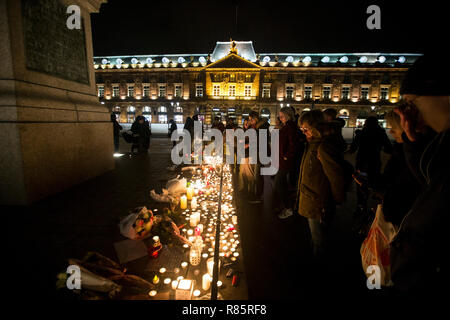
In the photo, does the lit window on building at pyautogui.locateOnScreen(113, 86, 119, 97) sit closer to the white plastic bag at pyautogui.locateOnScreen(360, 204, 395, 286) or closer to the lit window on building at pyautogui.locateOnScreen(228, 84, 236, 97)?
the lit window on building at pyautogui.locateOnScreen(228, 84, 236, 97)

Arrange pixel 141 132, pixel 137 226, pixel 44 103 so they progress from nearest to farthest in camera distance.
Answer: pixel 137 226
pixel 44 103
pixel 141 132

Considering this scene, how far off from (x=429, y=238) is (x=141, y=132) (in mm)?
9784

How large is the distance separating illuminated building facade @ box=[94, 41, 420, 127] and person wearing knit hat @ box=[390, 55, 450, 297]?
3958 centimetres

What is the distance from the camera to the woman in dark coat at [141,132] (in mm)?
8977

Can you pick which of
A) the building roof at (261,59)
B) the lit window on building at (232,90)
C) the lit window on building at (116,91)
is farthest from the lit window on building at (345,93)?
the lit window on building at (116,91)

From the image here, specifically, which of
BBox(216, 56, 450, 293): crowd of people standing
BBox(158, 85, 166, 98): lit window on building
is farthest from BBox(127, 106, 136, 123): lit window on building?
BBox(216, 56, 450, 293): crowd of people standing

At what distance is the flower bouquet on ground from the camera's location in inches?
107

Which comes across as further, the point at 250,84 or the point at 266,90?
the point at 266,90

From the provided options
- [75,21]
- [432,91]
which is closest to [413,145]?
[432,91]

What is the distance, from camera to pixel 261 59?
43.2m

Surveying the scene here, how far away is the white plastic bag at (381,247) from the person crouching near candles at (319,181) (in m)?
0.44

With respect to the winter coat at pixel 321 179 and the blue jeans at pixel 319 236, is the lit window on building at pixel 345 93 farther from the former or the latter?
the blue jeans at pixel 319 236

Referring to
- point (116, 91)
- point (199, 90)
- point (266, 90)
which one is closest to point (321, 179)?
point (266, 90)

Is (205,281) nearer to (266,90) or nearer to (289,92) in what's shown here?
(266,90)
